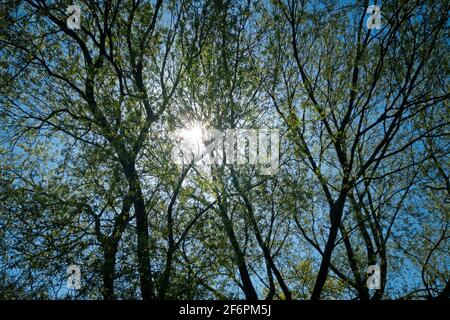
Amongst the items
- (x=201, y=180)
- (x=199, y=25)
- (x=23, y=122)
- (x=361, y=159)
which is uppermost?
(x=199, y=25)

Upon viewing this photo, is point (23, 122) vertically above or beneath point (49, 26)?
beneath

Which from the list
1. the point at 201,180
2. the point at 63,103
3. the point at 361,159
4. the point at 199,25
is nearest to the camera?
the point at 201,180

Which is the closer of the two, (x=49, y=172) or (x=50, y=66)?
(x=50, y=66)

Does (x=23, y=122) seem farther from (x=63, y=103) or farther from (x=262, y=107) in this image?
(x=262, y=107)

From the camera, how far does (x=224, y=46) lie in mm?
12586

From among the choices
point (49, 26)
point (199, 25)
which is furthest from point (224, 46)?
point (49, 26)

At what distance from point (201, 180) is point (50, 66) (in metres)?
7.11

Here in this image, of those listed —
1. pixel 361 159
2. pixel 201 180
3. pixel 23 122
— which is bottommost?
pixel 201 180

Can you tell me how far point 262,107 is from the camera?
1402cm
